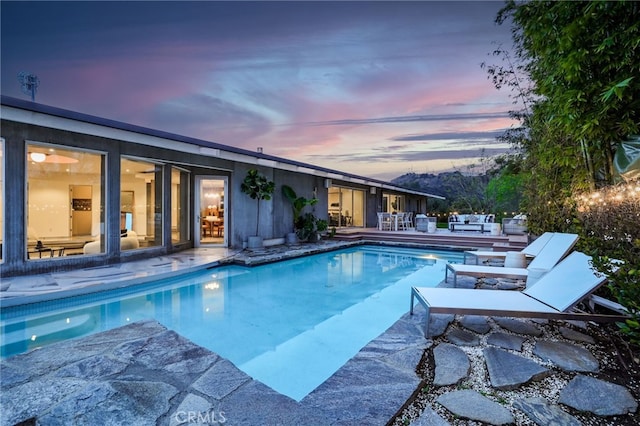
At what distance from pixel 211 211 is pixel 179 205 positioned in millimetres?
1894

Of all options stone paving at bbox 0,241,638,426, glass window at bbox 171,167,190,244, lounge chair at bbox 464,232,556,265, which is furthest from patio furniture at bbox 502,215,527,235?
glass window at bbox 171,167,190,244

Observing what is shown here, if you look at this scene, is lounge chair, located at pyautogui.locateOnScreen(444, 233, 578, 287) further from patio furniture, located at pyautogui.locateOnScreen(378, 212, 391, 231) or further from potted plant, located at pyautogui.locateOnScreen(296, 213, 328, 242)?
patio furniture, located at pyautogui.locateOnScreen(378, 212, 391, 231)

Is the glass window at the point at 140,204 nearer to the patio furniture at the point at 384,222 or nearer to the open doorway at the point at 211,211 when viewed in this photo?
the open doorway at the point at 211,211

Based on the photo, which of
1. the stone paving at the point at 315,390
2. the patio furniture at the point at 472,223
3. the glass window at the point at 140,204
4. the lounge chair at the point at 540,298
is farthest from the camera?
the patio furniture at the point at 472,223

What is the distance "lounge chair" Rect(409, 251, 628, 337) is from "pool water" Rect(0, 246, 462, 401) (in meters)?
1.06

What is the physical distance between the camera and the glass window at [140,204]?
775cm

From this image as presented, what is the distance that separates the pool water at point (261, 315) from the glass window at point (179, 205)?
8.55 ft

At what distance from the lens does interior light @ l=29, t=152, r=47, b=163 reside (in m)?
6.22

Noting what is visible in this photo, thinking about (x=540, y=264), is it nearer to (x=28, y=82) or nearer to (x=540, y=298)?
(x=540, y=298)

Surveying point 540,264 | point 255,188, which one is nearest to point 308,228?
point 255,188

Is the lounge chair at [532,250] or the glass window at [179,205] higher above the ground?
the glass window at [179,205]

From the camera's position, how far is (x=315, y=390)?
7.34 ft

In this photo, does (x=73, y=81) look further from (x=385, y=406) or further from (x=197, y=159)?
(x=385, y=406)

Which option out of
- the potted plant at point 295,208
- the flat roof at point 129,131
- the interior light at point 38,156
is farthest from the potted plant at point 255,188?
the interior light at point 38,156
